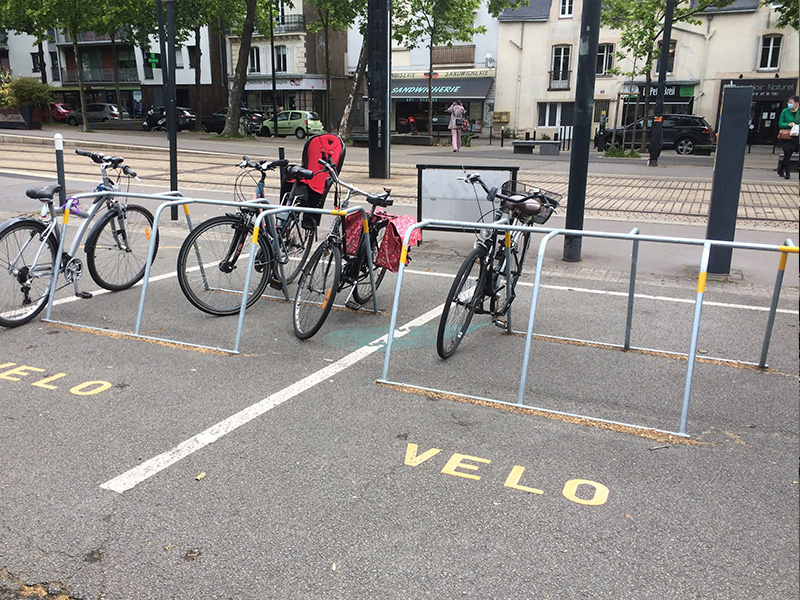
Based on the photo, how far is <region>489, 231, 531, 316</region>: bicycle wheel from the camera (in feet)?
17.9

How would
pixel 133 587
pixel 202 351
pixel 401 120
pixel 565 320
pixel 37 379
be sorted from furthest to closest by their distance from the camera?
pixel 401 120
pixel 565 320
pixel 202 351
pixel 37 379
pixel 133 587

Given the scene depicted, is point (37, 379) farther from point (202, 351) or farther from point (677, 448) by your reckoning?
point (677, 448)

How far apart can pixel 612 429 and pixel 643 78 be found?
131ft

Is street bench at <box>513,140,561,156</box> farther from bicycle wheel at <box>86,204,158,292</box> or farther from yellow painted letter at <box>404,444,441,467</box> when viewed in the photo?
yellow painted letter at <box>404,444,441,467</box>

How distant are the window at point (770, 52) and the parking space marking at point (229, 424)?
1493 inches

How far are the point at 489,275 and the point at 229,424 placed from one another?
227cm

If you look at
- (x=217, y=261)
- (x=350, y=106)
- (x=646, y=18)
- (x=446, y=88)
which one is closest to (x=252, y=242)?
(x=217, y=261)

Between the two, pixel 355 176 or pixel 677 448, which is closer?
pixel 677 448

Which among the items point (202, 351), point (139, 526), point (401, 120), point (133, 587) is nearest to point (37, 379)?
point (202, 351)

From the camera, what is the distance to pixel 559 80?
4119cm

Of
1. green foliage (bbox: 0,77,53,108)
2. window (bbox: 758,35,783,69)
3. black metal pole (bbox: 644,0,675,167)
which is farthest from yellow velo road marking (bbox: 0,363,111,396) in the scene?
window (bbox: 758,35,783,69)

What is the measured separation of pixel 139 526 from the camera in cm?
317

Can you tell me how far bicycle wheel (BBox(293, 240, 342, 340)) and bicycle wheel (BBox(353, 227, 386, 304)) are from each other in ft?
1.49

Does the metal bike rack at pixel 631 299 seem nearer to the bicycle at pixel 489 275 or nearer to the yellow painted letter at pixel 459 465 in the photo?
the bicycle at pixel 489 275
